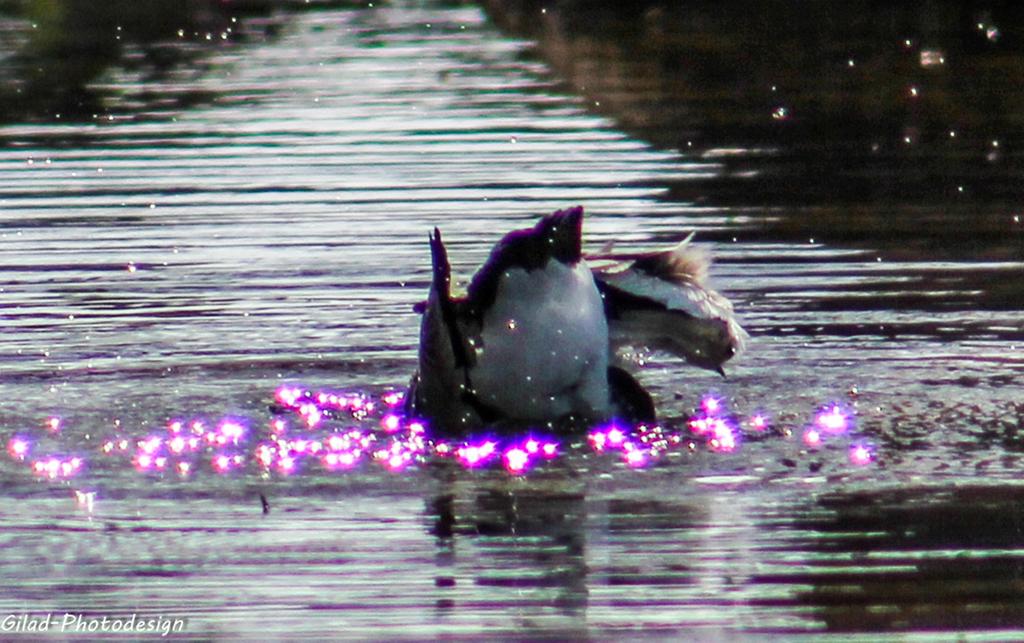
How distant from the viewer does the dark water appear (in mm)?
5621

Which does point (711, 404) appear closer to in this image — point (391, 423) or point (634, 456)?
point (634, 456)

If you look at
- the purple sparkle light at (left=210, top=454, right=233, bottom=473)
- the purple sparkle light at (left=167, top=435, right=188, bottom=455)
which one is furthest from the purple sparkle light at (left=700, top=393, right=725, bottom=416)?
the purple sparkle light at (left=167, top=435, right=188, bottom=455)

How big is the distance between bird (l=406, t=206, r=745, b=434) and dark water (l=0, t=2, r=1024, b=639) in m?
0.26

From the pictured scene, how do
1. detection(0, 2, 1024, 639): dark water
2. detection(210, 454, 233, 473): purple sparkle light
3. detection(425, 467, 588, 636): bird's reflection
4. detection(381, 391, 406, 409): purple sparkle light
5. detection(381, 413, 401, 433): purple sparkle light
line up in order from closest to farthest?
detection(425, 467, 588, 636): bird's reflection < detection(0, 2, 1024, 639): dark water < detection(210, 454, 233, 473): purple sparkle light < detection(381, 413, 401, 433): purple sparkle light < detection(381, 391, 406, 409): purple sparkle light

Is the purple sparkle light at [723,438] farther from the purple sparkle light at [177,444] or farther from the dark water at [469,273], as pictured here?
the purple sparkle light at [177,444]

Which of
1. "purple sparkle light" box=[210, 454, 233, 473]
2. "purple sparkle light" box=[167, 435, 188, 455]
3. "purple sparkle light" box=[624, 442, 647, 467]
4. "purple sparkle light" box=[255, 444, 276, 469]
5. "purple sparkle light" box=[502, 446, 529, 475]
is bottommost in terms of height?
"purple sparkle light" box=[624, 442, 647, 467]

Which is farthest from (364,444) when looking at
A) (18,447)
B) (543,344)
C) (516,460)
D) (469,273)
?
(469,273)

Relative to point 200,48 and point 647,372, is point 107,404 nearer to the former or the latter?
point 647,372

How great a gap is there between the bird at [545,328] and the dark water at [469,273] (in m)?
0.26

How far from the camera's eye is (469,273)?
9977mm

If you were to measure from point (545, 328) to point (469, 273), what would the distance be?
3052 millimetres

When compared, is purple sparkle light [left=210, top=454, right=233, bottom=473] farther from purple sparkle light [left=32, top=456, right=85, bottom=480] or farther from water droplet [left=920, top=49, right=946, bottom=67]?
water droplet [left=920, top=49, right=946, bottom=67]

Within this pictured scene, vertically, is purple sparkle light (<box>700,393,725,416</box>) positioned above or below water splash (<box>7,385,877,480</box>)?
below

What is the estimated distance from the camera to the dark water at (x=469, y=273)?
562 centimetres
